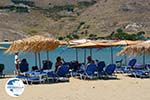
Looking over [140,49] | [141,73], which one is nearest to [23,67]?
[141,73]

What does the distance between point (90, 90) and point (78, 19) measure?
10477 centimetres

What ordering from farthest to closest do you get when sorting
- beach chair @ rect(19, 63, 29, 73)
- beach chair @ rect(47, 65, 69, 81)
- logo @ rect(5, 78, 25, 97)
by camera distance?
beach chair @ rect(19, 63, 29, 73) < beach chair @ rect(47, 65, 69, 81) < logo @ rect(5, 78, 25, 97)

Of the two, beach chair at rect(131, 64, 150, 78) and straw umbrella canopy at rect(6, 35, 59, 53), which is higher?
straw umbrella canopy at rect(6, 35, 59, 53)

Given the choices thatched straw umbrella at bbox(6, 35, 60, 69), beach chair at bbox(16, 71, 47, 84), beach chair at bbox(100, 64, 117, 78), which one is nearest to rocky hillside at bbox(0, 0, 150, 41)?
thatched straw umbrella at bbox(6, 35, 60, 69)

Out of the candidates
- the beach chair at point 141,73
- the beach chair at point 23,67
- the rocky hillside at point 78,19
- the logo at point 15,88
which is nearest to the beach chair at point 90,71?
the beach chair at point 141,73

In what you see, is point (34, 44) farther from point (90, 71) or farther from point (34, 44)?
point (90, 71)

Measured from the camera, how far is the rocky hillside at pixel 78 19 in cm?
10575

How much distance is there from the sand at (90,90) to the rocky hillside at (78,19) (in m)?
78.1

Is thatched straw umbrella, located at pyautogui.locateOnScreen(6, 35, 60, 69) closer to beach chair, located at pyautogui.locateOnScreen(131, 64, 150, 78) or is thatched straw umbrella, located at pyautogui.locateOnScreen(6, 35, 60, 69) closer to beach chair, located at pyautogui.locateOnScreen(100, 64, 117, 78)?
beach chair, located at pyautogui.locateOnScreen(100, 64, 117, 78)

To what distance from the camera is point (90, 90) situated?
1460cm

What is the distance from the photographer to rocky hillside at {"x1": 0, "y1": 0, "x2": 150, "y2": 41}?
105750mm

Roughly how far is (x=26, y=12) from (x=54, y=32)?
48.7 ft

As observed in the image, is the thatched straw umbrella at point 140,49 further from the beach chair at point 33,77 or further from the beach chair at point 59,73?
the beach chair at point 33,77

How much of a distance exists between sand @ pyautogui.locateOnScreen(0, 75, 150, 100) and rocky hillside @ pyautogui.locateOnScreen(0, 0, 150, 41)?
78.1 meters
